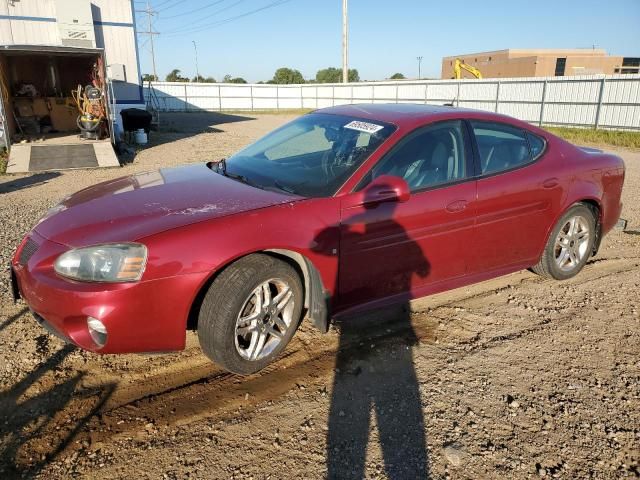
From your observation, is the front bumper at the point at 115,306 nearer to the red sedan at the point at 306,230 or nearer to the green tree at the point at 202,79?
the red sedan at the point at 306,230

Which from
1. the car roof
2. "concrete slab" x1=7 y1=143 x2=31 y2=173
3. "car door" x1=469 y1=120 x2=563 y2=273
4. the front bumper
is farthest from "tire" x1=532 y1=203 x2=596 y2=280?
"concrete slab" x1=7 y1=143 x2=31 y2=173

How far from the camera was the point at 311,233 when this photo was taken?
3.02 m

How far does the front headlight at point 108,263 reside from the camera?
260 cm

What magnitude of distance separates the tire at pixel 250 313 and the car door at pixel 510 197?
160 cm

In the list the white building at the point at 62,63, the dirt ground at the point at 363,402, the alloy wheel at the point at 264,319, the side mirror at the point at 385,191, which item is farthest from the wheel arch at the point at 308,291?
the white building at the point at 62,63

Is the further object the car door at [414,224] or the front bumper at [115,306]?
the car door at [414,224]

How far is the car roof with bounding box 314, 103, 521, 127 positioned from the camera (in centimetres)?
365

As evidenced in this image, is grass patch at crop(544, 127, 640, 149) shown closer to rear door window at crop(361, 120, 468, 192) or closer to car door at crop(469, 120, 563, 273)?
car door at crop(469, 120, 563, 273)

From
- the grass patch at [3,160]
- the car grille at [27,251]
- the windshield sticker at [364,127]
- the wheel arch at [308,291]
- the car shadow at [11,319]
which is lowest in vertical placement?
the car shadow at [11,319]

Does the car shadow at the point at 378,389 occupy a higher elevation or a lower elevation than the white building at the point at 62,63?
lower

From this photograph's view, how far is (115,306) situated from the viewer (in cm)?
256

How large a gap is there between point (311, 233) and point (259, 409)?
1.07 meters

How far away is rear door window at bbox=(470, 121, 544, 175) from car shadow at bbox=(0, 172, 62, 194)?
28.4 feet

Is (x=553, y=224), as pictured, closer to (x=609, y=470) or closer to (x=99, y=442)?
(x=609, y=470)
